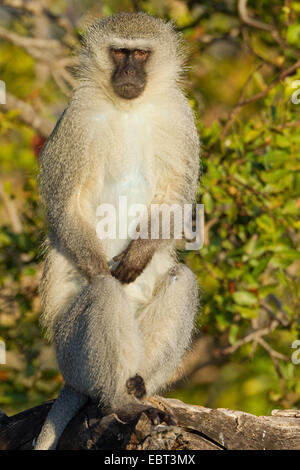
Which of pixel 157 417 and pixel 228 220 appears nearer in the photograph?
pixel 157 417

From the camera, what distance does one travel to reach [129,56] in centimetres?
513

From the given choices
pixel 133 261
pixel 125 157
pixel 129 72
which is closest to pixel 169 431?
pixel 133 261

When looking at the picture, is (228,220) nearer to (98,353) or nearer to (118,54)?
(118,54)

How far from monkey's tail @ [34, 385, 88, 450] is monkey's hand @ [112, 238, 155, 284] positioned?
87cm

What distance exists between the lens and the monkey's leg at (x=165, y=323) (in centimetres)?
502

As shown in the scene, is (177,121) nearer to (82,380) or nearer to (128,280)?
(128,280)

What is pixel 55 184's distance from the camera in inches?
200

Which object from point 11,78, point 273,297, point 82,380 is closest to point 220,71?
point 11,78

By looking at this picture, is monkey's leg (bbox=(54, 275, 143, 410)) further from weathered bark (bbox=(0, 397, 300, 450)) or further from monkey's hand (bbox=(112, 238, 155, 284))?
→ monkey's hand (bbox=(112, 238, 155, 284))

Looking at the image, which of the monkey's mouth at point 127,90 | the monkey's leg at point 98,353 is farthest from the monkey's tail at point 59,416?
the monkey's mouth at point 127,90

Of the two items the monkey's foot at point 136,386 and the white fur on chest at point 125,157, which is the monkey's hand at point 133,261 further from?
the monkey's foot at point 136,386

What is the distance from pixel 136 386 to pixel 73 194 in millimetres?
1417

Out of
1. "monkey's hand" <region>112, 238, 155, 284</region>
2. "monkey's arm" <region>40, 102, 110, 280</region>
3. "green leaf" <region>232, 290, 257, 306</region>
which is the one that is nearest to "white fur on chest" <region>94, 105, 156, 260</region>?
"monkey's arm" <region>40, 102, 110, 280</region>

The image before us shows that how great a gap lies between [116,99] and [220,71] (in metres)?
5.10
